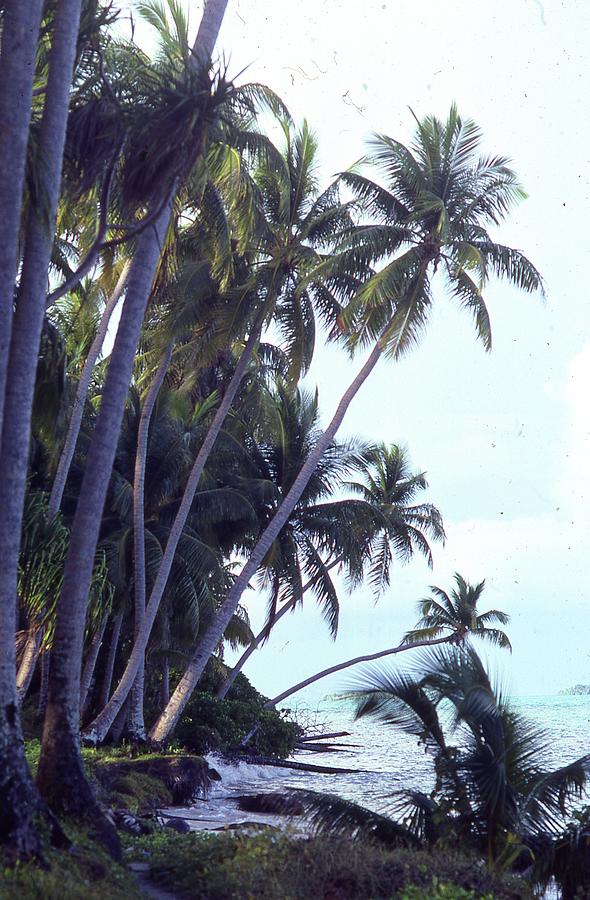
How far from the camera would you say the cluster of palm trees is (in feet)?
31.3

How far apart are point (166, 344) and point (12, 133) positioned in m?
12.0

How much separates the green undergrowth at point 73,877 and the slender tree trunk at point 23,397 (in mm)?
335

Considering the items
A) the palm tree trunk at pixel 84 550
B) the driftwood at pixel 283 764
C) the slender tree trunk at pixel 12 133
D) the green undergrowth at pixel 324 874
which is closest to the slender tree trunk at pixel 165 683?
the driftwood at pixel 283 764

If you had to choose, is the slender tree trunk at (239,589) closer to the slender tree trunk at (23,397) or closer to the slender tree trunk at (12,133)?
the slender tree trunk at (23,397)

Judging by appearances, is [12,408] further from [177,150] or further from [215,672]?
Answer: [215,672]

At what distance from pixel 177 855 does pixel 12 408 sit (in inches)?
185

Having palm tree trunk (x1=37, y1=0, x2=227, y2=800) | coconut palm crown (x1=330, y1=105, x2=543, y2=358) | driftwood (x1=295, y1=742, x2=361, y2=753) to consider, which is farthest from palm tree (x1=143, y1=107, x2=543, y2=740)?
driftwood (x1=295, y1=742, x2=361, y2=753)

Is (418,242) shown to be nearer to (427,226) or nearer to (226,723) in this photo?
(427,226)

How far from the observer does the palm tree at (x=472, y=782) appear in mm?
9289

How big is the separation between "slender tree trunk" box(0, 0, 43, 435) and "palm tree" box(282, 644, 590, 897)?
15.6ft

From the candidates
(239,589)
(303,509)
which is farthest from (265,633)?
(239,589)

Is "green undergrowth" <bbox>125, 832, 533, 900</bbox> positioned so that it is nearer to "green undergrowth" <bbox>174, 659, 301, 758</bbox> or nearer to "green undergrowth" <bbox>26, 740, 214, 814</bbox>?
"green undergrowth" <bbox>26, 740, 214, 814</bbox>

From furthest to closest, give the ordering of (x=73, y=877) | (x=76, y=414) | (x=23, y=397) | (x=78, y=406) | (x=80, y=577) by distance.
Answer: (x=76, y=414), (x=78, y=406), (x=80, y=577), (x=23, y=397), (x=73, y=877)

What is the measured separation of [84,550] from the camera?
35.2 feet
